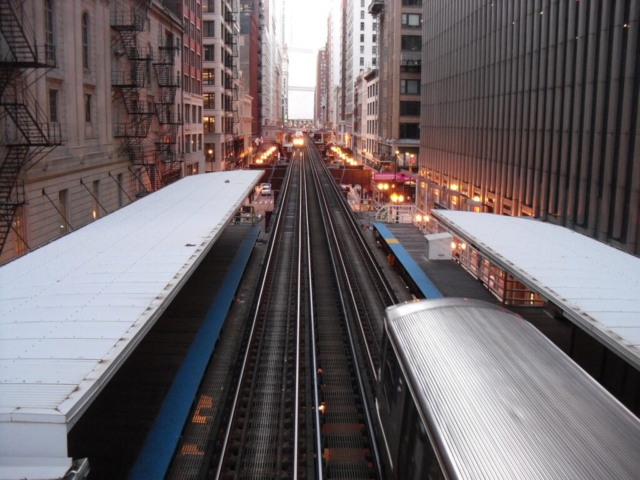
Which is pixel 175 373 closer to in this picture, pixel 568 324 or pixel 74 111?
pixel 568 324

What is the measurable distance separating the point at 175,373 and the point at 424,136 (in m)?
42.8

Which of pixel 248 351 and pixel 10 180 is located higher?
pixel 10 180

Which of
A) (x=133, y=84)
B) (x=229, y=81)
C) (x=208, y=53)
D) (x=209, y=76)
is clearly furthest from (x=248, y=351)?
(x=229, y=81)

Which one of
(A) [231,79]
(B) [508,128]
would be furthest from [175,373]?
(A) [231,79]

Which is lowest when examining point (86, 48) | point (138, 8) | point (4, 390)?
point (4, 390)

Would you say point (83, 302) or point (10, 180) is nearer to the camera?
point (83, 302)

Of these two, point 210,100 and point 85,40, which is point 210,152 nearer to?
point 210,100

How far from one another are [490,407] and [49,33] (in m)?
23.5

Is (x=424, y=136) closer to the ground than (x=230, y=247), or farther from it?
farther from it

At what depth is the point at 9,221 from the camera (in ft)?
63.9

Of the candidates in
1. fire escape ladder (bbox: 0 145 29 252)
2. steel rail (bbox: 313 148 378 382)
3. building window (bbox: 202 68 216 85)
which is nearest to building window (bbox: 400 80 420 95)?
steel rail (bbox: 313 148 378 382)

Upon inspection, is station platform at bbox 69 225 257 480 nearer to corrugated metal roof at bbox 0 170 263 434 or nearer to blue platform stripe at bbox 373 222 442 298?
corrugated metal roof at bbox 0 170 263 434

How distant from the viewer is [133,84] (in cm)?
3256

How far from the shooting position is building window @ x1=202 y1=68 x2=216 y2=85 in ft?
231
